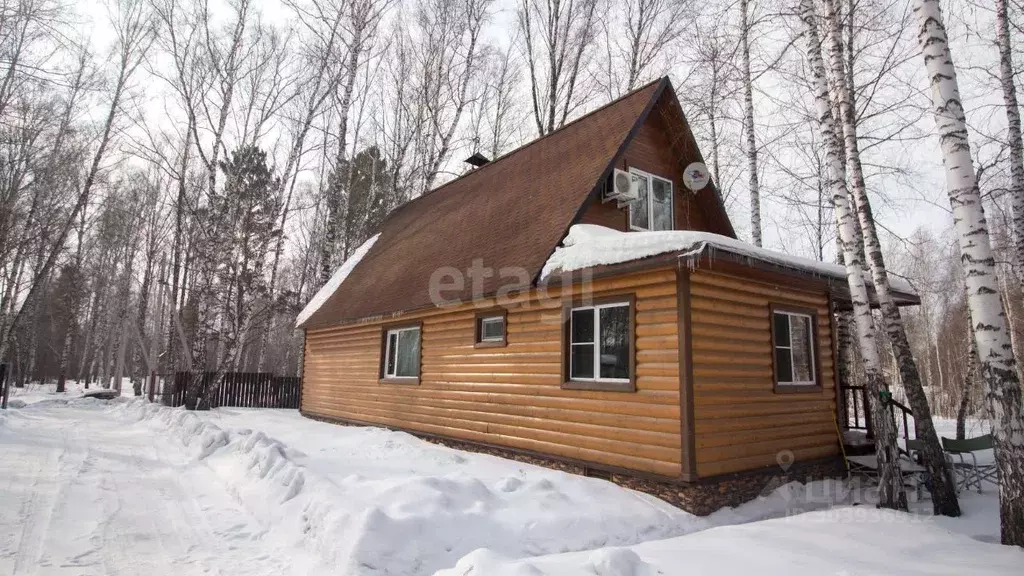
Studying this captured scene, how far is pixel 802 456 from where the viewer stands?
24.7 feet

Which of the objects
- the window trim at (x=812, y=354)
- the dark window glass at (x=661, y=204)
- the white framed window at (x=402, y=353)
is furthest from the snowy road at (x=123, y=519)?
the dark window glass at (x=661, y=204)

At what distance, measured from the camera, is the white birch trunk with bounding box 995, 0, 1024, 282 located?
9352 mm

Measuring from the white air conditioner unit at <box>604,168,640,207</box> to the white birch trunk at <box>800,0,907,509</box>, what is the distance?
2924 mm

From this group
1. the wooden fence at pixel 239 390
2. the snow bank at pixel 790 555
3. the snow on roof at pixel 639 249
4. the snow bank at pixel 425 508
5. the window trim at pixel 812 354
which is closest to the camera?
the snow bank at pixel 790 555

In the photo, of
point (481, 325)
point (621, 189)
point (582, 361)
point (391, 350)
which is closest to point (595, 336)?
point (582, 361)

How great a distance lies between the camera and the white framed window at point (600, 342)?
6883 millimetres

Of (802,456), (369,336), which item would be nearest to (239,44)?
(369,336)

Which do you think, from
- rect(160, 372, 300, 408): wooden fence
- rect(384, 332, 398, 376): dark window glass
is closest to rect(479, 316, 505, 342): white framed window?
rect(384, 332, 398, 376): dark window glass

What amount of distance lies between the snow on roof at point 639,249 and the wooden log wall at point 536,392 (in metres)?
0.49

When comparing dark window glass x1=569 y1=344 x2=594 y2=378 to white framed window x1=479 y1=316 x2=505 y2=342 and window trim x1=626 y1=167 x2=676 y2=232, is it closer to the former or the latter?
white framed window x1=479 y1=316 x2=505 y2=342

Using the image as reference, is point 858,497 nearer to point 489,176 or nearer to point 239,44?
point 489,176

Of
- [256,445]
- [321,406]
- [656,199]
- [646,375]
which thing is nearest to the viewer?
[646,375]

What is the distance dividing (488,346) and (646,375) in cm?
309

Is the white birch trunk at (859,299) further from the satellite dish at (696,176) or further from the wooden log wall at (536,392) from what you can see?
the satellite dish at (696,176)
